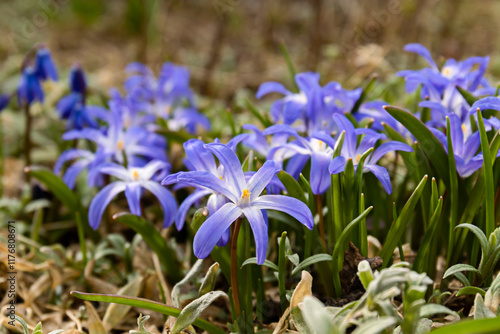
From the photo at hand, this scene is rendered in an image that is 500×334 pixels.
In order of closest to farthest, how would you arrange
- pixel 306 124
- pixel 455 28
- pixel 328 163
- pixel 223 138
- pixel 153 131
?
1. pixel 328 163
2. pixel 306 124
3. pixel 153 131
4. pixel 223 138
5. pixel 455 28

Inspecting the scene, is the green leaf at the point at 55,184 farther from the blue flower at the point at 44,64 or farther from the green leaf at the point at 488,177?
the green leaf at the point at 488,177

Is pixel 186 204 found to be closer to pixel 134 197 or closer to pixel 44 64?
pixel 134 197

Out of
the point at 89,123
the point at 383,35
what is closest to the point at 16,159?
the point at 89,123

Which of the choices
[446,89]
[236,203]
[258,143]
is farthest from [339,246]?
[446,89]

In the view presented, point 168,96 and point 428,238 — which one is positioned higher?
point 168,96

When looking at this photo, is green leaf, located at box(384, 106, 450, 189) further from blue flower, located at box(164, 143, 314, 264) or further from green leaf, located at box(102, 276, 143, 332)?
green leaf, located at box(102, 276, 143, 332)

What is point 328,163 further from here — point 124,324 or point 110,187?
point 124,324
